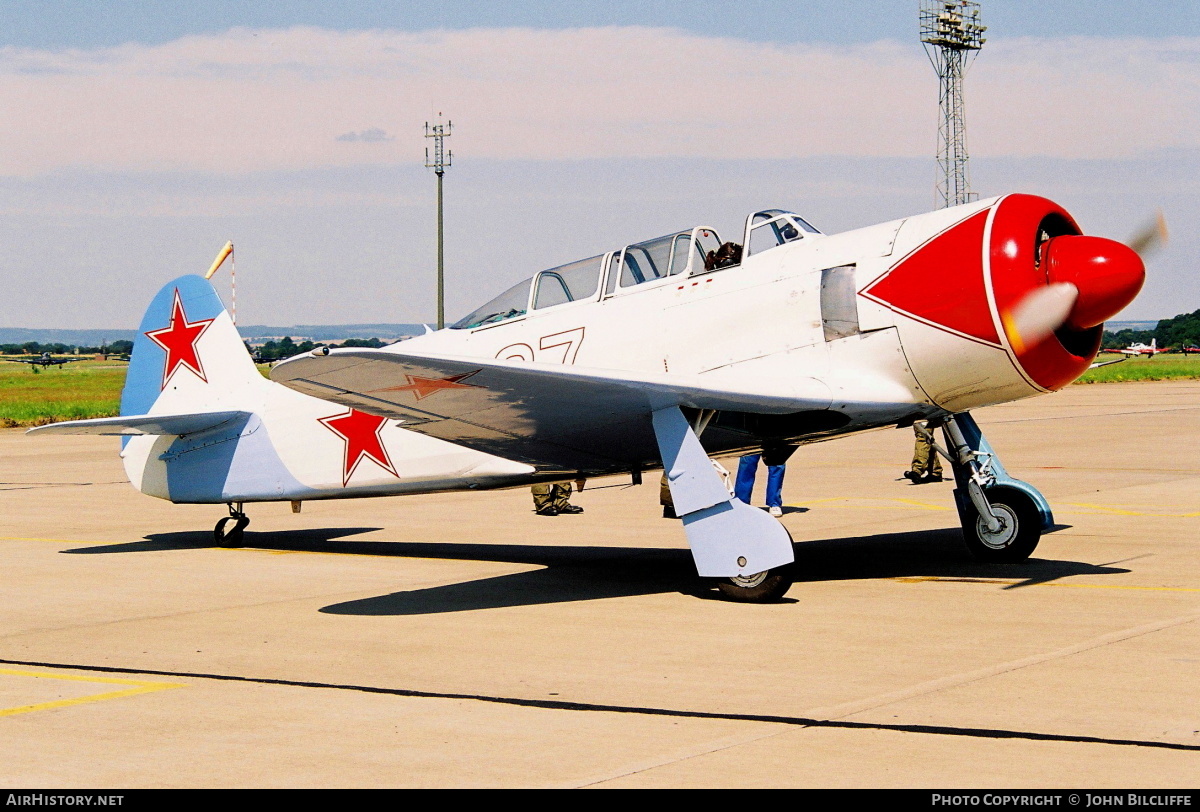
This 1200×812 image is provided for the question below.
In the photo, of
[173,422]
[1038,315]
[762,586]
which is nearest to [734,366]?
[762,586]

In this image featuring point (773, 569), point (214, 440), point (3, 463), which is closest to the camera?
point (773, 569)

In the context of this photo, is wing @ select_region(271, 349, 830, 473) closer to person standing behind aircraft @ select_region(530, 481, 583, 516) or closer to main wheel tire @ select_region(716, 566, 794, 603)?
main wheel tire @ select_region(716, 566, 794, 603)

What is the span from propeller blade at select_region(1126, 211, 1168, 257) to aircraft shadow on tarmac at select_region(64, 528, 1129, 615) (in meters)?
2.39

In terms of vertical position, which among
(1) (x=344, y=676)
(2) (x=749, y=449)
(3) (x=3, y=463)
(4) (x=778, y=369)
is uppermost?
(4) (x=778, y=369)

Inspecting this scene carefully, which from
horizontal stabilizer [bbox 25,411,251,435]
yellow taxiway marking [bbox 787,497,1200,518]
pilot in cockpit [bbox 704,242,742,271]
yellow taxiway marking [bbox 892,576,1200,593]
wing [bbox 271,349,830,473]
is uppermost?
pilot in cockpit [bbox 704,242,742,271]

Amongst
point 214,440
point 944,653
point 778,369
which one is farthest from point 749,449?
point 214,440

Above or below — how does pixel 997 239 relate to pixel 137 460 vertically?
above

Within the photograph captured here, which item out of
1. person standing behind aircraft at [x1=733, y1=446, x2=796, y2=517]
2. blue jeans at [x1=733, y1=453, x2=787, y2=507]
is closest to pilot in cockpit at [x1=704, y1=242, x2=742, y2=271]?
person standing behind aircraft at [x1=733, y1=446, x2=796, y2=517]

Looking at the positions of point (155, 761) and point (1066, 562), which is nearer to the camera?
point (155, 761)

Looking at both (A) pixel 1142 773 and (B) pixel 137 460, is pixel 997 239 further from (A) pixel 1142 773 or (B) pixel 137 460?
(B) pixel 137 460

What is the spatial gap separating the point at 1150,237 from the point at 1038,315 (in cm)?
119

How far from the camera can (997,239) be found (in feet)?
29.5

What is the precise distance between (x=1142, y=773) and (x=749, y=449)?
5.73 meters

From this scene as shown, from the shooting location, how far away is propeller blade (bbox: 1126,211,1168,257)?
9336mm
